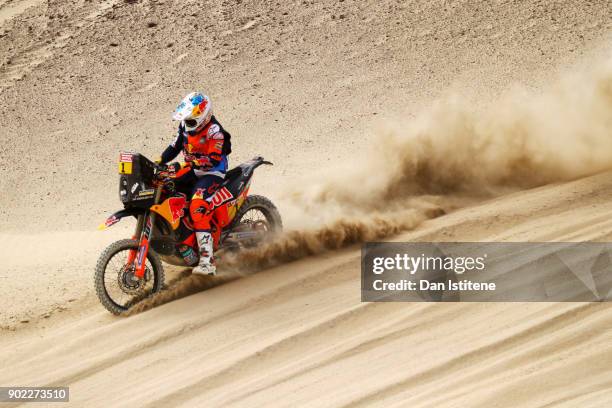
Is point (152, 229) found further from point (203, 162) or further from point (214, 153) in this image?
point (214, 153)

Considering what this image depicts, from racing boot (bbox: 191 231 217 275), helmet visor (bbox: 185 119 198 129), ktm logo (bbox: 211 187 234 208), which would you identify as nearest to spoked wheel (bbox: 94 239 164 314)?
racing boot (bbox: 191 231 217 275)

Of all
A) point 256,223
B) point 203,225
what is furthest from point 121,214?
point 256,223

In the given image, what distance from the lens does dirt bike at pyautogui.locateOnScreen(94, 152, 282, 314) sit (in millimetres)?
8195

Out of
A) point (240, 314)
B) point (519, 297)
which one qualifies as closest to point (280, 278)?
point (240, 314)

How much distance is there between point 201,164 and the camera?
875cm

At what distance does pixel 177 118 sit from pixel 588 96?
591cm

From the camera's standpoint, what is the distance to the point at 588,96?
11500 mm

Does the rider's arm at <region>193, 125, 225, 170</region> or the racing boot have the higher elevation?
the rider's arm at <region>193, 125, 225, 170</region>

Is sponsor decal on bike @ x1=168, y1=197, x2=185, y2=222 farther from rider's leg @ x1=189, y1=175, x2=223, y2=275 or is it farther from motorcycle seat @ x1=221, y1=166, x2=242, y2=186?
motorcycle seat @ x1=221, y1=166, x2=242, y2=186

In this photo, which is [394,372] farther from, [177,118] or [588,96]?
[588,96]

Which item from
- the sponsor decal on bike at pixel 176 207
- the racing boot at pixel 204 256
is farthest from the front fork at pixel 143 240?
the racing boot at pixel 204 256

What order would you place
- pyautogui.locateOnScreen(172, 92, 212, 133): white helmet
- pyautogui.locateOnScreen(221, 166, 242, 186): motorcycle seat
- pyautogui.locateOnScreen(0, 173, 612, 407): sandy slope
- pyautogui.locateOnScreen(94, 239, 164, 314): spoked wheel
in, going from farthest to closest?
pyautogui.locateOnScreen(221, 166, 242, 186): motorcycle seat
pyautogui.locateOnScreen(172, 92, 212, 133): white helmet
pyautogui.locateOnScreen(94, 239, 164, 314): spoked wheel
pyautogui.locateOnScreen(0, 173, 612, 407): sandy slope

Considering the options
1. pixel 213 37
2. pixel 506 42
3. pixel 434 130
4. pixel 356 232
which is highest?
pixel 213 37

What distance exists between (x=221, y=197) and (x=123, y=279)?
1305mm
